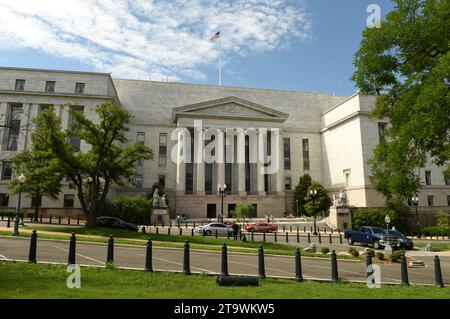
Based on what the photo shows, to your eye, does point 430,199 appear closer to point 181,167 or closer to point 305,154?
point 305,154

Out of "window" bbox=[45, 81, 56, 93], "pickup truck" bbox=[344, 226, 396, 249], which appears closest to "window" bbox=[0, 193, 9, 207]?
"window" bbox=[45, 81, 56, 93]

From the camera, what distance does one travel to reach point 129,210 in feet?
148

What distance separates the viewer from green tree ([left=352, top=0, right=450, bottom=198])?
1405 cm

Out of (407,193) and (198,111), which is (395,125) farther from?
(198,111)

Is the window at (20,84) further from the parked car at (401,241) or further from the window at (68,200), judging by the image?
the parked car at (401,241)

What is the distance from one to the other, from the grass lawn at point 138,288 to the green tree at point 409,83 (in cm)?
749

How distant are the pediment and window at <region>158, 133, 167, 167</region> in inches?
178

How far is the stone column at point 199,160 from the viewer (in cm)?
6216

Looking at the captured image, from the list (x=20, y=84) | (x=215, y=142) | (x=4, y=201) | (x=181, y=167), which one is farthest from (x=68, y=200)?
(x=215, y=142)

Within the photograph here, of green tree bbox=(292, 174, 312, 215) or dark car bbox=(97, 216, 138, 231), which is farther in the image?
green tree bbox=(292, 174, 312, 215)

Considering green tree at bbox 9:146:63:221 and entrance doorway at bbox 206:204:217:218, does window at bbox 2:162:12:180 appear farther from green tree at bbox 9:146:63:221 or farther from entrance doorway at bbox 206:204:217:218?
entrance doorway at bbox 206:204:217:218
